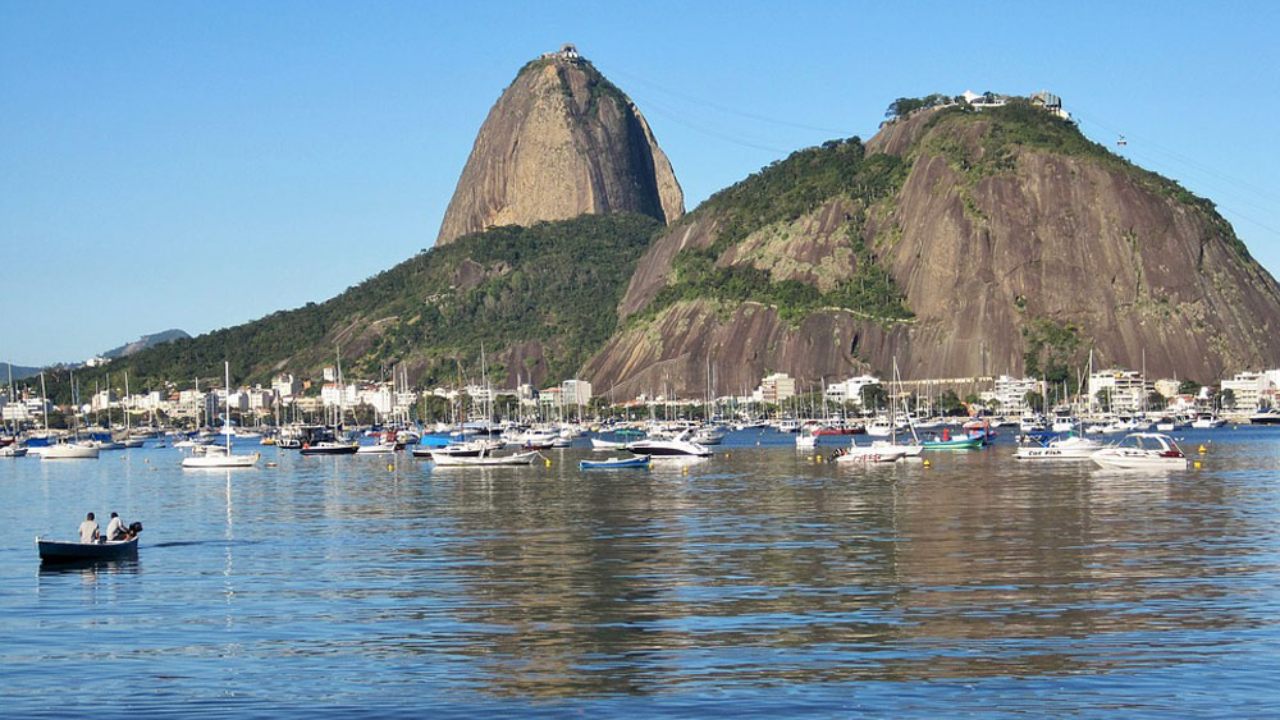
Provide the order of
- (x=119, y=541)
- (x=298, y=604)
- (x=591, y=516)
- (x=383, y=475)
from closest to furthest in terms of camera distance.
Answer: (x=298, y=604) → (x=119, y=541) → (x=591, y=516) → (x=383, y=475)

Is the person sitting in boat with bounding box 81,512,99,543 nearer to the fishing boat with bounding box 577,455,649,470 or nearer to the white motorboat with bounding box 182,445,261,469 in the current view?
the fishing boat with bounding box 577,455,649,470

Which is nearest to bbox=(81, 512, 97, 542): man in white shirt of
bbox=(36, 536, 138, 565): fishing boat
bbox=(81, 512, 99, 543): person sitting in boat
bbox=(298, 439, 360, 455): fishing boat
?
bbox=(81, 512, 99, 543): person sitting in boat

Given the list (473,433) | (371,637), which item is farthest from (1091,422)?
(371,637)

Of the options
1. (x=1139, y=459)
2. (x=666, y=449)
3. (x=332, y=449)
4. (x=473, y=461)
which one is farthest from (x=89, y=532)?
(x=332, y=449)

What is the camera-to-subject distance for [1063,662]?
93.4 ft

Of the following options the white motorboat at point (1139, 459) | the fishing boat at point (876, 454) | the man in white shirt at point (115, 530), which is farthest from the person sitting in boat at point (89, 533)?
the fishing boat at point (876, 454)

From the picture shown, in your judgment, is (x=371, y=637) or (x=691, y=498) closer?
(x=371, y=637)

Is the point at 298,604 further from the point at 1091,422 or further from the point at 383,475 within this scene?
the point at 1091,422

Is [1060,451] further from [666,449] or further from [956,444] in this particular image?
[666,449]

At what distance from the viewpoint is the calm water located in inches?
1051

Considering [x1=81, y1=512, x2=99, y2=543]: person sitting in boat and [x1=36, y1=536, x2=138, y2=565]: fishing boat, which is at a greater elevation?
[x1=81, y1=512, x2=99, y2=543]: person sitting in boat

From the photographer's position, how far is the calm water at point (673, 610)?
87.6 ft

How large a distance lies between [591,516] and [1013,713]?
40481mm

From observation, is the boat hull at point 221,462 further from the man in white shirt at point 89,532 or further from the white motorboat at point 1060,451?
the man in white shirt at point 89,532
